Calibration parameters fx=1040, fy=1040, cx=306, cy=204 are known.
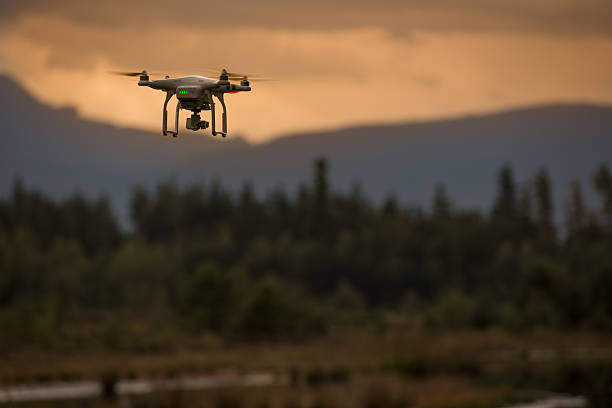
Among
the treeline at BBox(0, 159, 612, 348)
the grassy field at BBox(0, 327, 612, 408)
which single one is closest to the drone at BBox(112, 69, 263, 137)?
the grassy field at BBox(0, 327, 612, 408)

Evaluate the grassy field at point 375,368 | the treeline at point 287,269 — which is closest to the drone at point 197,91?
the grassy field at point 375,368

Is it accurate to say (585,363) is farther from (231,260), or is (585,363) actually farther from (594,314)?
(231,260)

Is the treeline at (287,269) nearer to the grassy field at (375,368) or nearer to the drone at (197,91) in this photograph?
the grassy field at (375,368)

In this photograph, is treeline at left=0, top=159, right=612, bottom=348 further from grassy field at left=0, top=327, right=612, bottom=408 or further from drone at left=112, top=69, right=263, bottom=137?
drone at left=112, top=69, right=263, bottom=137

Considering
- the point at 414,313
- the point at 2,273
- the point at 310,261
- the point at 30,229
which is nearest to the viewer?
the point at 2,273

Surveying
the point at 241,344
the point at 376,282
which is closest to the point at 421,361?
the point at 241,344
